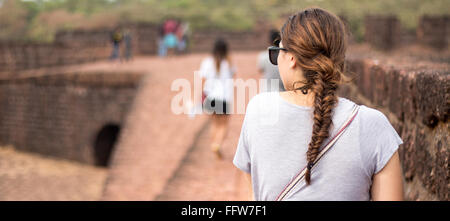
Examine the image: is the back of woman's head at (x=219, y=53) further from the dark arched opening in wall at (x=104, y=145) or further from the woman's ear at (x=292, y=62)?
the dark arched opening in wall at (x=104, y=145)

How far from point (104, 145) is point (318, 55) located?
1322 cm

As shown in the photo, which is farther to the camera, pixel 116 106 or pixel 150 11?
pixel 150 11

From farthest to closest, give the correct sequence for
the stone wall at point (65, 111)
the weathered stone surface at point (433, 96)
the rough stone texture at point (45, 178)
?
the stone wall at point (65, 111) < the rough stone texture at point (45, 178) < the weathered stone surface at point (433, 96)

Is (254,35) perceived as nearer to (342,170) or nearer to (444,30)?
(444,30)

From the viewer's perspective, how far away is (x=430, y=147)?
2488 millimetres

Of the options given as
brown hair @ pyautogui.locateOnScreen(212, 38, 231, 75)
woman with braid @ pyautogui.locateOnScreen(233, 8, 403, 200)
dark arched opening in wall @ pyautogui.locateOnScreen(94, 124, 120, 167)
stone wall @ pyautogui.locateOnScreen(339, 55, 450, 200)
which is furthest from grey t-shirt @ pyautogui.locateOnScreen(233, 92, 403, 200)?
dark arched opening in wall @ pyautogui.locateOnScreen(94, 124, 120, 167)

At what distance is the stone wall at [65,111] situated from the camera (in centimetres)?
1312

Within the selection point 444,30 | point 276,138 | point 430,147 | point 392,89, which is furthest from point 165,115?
point 444,30

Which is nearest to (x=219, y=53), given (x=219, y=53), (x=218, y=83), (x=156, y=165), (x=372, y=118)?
(x=219, y=53)

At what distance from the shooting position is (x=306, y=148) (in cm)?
153

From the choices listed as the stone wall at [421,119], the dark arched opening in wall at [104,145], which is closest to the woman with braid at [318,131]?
the stone wall at [421,119]

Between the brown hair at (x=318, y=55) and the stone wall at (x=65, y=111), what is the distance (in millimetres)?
11521

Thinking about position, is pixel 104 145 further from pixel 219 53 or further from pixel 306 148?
pixel 306 148

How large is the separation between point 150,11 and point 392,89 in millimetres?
23598
